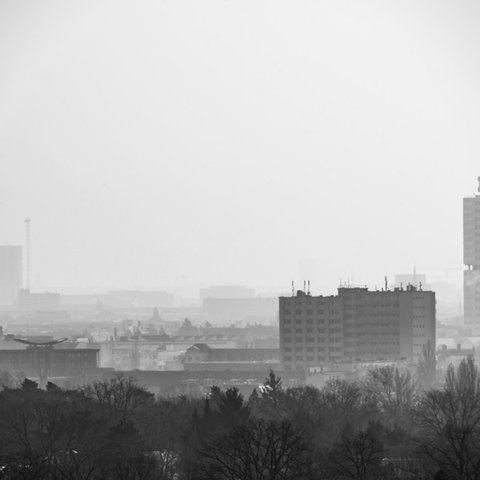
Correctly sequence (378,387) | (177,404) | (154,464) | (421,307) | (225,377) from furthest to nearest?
1. (421,307)
2. (225,377)
3. (378,387)
4. (177,404)
5. (154,464)

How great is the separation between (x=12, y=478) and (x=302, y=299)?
97.1m

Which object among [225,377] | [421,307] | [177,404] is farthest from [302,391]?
Answer: [421,307]

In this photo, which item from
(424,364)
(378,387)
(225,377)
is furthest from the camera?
(225,377)

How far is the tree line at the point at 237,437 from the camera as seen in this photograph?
6850 centimetres

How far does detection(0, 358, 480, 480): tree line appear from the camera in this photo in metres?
68.5

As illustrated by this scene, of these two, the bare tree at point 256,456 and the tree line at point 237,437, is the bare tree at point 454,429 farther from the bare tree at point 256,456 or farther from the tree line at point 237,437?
the bare tree at point 256,456

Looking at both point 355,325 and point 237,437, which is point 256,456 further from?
point 355,325

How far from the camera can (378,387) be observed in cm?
11744

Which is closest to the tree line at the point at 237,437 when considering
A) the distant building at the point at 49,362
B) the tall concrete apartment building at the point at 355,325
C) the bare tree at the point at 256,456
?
the bare tree at the point at 256,456

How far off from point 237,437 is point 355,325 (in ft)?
298

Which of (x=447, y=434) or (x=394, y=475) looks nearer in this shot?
(x=394, y=475)

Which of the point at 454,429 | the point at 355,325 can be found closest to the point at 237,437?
the point at 454,429

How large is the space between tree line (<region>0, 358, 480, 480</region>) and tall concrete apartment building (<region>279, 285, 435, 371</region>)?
186 ft

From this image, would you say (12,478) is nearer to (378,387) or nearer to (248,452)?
(248,452)
